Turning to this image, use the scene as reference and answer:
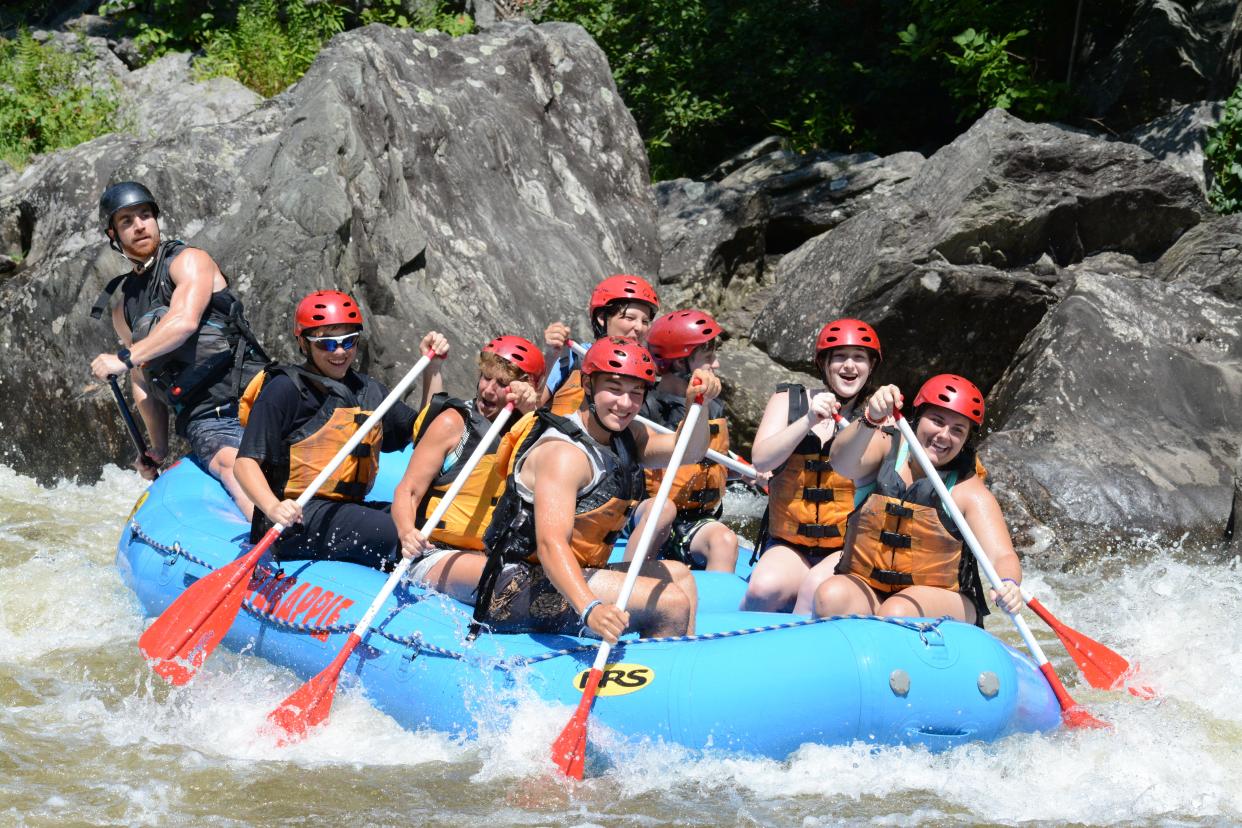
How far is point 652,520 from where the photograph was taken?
190 inches

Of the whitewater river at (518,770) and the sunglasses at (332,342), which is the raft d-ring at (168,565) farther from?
the sunglasses at (332,342)

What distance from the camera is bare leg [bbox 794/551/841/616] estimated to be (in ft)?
17.4

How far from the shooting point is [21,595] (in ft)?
21.1

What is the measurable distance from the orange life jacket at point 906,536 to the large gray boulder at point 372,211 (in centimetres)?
427

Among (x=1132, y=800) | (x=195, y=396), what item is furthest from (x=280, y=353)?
(x=1132, y=800)

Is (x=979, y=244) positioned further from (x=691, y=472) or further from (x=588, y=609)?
(x=588, y=609)

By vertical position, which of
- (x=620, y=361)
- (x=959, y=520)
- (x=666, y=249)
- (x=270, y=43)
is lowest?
(x=666, y=249)

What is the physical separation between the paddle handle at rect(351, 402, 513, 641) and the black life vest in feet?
5.68

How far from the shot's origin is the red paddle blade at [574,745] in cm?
438

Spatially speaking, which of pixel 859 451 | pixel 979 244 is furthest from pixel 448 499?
pixel 979 244

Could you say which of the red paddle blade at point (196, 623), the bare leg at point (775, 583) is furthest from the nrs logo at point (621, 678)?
the red paddle blade at point (196, 623)

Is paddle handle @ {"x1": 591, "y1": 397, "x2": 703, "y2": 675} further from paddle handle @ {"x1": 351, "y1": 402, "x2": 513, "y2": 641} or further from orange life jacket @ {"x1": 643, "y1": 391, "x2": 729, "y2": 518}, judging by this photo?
orange life jacket @ {"x1": 643, "y1": 391, "x2": 729, "y2": 518}

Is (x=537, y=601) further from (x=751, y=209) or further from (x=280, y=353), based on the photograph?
(x=751, y=209)

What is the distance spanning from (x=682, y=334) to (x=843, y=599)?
60.5 inches
